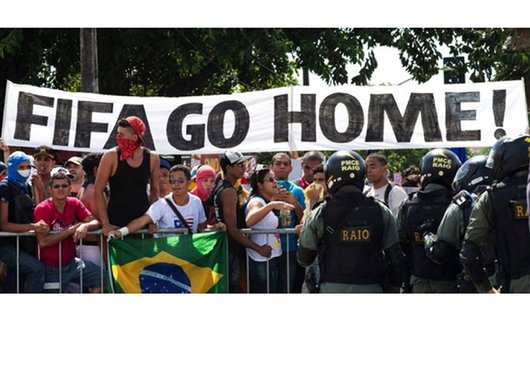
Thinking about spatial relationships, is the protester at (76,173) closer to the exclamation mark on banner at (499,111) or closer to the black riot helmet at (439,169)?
the black riot helmet at (439,169)

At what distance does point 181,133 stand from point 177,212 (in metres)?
1.86

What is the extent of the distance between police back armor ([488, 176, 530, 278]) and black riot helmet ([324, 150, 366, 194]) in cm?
99

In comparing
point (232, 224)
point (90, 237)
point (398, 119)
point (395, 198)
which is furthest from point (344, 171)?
point (398, 119)

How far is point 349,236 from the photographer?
7.16 metres

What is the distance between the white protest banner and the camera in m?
10.2

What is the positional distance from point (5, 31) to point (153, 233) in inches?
460

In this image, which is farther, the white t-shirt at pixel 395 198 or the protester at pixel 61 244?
the white t-shirt at pixel 395 198

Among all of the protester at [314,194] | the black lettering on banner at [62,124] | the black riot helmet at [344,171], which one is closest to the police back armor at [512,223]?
the black riot helmet at [344,171]

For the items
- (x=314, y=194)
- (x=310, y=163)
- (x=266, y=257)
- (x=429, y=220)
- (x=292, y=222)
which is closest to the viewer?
(x=429, y=220)

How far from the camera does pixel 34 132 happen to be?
33.5 ft

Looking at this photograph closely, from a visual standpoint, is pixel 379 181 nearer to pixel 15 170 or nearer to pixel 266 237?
pixel 266 237

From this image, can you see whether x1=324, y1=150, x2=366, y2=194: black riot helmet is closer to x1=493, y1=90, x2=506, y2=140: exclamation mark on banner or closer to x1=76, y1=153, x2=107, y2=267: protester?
x1=76, y1=153, x2=107, y2=267: protester

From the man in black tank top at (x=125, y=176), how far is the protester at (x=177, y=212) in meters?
0.09

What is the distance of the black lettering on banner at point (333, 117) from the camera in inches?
403
